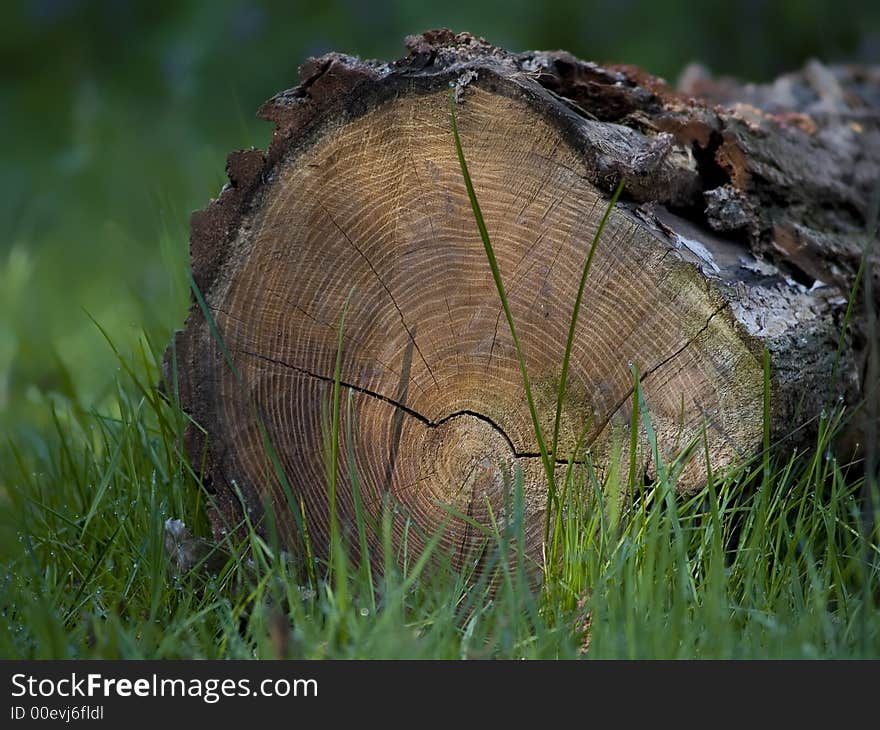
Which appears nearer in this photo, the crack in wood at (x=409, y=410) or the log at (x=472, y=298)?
the log at (x=472, y=298)

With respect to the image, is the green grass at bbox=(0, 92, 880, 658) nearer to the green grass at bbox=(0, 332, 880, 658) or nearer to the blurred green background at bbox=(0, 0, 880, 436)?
the green grass at bbox=(0, 332, 880, 658)

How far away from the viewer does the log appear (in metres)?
1.78

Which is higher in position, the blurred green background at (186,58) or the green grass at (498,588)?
the blurred green background at (186,58)

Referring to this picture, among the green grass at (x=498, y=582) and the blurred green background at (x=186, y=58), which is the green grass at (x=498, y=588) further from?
the blurred green background at (x=186, y=58)

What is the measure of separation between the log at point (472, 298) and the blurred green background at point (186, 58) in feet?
9.35

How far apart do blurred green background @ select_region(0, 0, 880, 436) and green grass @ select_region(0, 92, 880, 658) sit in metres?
2.83

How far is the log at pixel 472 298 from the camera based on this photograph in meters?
1.78

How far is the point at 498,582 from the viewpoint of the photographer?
6.20 feet

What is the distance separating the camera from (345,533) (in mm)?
1965

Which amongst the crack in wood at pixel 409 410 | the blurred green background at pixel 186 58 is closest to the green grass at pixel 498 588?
the crack in wood at pixel 409 410

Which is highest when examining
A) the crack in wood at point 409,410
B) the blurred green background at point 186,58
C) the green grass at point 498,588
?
the blurred green background at point 186,58
